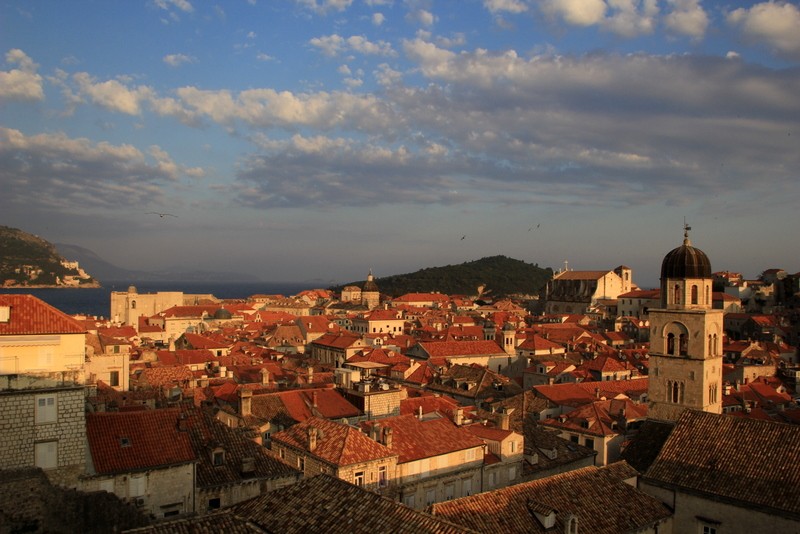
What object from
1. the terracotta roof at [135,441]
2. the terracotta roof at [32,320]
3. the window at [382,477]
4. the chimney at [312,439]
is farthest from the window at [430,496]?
the terracotta roof at [32,320]

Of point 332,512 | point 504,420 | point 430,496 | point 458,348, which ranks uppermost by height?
point 332,512

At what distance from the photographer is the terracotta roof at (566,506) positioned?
58.2 ft

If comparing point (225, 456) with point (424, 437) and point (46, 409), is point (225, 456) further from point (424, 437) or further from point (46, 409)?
point (424, 437)

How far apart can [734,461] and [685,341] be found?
396 inches

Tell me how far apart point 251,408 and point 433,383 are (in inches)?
912

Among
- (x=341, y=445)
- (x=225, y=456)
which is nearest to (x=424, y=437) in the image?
(x=341, y=445)

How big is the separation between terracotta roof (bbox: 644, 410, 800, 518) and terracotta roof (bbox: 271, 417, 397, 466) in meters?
9.73

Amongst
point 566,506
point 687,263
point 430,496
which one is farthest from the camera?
point 687,263

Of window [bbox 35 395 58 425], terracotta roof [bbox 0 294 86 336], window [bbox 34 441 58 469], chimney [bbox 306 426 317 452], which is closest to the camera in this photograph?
window [bbox 34 441 58 469]

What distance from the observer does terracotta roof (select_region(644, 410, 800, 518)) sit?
19781mm

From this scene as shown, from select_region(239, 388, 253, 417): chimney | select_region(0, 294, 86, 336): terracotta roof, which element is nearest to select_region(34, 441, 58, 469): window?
select_region(0, 294, 86, 336): terracotta roof

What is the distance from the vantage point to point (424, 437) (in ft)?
90.1

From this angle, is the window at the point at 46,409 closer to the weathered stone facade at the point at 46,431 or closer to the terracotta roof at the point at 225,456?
the weathered stone facade at the point at 46,431

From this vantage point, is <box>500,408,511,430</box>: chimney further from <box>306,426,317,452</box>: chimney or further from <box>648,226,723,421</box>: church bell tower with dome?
<box>306,426,317,452</box>: chimney
